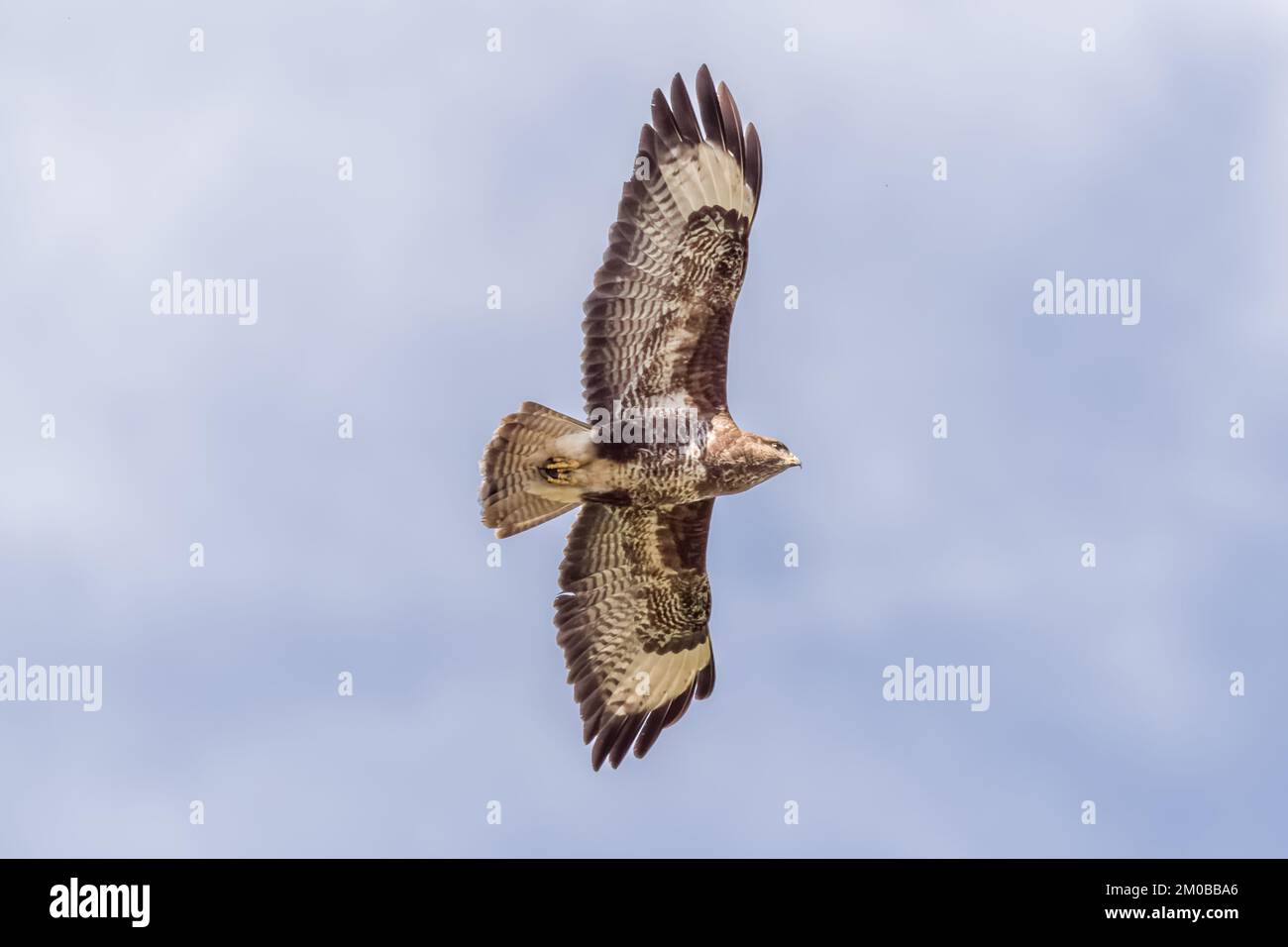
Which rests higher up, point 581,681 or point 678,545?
point 678,545

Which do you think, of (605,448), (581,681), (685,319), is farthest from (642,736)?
(685,319)

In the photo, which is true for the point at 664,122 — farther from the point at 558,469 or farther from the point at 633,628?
the point at 633,628

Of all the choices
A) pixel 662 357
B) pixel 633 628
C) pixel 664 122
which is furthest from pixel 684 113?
pixel 633 628

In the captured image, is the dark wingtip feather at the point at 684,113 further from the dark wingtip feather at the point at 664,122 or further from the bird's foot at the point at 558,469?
the bird's foot at the point at 558,469

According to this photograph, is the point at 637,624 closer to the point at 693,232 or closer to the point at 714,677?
the point at 714,677

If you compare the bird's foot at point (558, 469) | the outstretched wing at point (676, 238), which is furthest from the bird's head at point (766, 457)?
the bird's foot at point (558, 469)

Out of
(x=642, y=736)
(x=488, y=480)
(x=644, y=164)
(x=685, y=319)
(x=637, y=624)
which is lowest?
(x=642, y=736)
